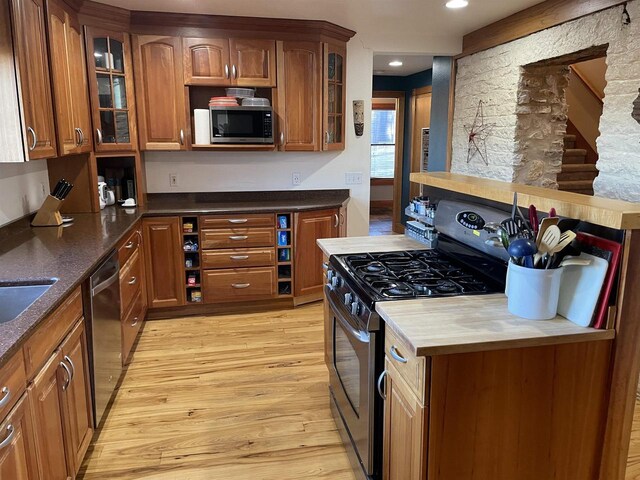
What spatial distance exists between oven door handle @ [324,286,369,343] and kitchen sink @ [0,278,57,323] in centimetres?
115

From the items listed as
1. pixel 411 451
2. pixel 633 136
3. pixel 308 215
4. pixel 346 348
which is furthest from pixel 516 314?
pixel 308 215

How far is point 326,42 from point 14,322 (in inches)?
130

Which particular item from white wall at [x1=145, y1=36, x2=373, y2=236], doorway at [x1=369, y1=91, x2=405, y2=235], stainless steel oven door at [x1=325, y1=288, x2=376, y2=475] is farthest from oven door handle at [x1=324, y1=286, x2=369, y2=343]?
doorway at [x1=369, y1=91, x2=405, y2=235]

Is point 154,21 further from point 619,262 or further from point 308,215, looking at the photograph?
point 619,262

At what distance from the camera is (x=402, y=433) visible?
5.01 ft

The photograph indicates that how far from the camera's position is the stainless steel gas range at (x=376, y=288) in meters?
1.71

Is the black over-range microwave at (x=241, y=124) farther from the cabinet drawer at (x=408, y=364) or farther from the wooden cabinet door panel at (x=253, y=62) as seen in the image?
the cabinet drawer at (x=408, y=364)

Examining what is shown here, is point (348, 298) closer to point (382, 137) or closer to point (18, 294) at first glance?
point (18, 294)

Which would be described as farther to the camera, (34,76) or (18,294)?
(34,76)

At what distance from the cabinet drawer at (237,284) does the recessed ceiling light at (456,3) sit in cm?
239

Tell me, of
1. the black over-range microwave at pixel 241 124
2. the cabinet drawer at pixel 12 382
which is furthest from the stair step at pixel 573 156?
the cabinet drawer at pixel 12 382

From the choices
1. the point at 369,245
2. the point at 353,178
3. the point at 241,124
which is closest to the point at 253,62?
the point at 241,124

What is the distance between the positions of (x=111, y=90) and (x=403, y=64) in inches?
148

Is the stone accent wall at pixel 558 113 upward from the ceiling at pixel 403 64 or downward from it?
downward
